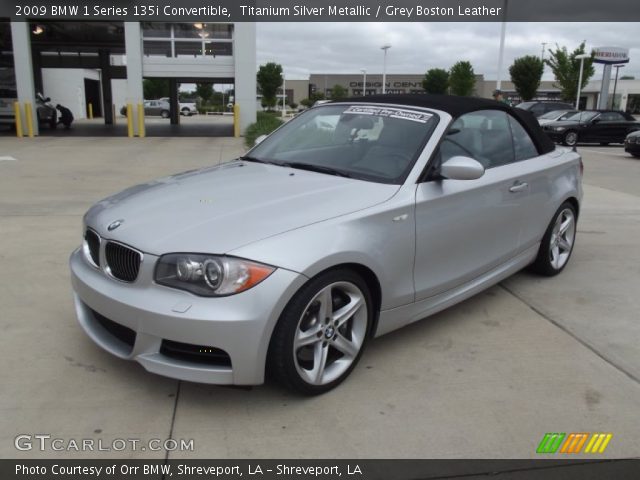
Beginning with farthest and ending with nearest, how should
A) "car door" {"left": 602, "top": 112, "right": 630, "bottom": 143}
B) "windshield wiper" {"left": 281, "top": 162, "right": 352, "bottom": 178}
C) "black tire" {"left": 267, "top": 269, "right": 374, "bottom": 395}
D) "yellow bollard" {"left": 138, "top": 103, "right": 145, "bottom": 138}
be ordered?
"car door" {"left": 602, "top": 112, "right": 630, "bottom": 143} → "yellow bollard" {"left": 138, "top": 103, "right": 145, "bottom": 138} → "windshield wiper" {"left": 281, "top": 162, "right": 352, "bottom": 178} → "black tire" {"left": 267, "top": 269, "right": 374, "bottom": 395}

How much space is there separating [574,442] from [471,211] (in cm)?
156

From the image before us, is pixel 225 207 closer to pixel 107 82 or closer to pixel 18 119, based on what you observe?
pixel 18 119

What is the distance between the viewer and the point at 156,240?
9.27 ft

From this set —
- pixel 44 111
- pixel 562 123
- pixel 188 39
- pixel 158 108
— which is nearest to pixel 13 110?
pixel 44 111

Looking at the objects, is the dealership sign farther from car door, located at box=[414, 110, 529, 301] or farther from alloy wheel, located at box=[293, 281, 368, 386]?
alloy wheel, located at box=[293, 281, 368, 386]

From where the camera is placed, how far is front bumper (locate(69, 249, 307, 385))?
103 inches

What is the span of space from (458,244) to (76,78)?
1612 inches

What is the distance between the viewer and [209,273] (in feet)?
8.82

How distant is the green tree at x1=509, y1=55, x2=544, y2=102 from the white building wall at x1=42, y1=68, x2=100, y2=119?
1301 inches

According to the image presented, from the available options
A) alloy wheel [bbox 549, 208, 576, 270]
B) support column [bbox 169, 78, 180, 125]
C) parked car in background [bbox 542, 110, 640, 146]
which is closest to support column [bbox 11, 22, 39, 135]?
support column [bbox 169, 78, 180, 125]
